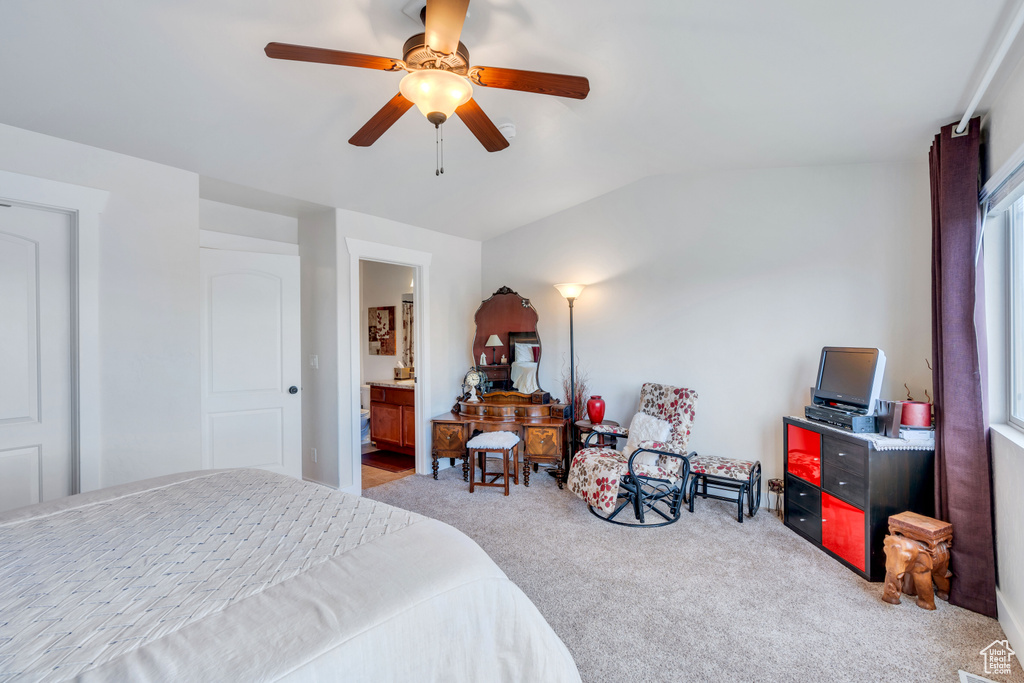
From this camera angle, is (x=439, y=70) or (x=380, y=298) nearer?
(x=439, y=70)

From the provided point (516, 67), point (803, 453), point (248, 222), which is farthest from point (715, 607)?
point (248, 222)

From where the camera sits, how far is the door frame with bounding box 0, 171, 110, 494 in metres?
2.39

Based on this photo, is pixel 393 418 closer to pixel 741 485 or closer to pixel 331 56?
pixel 741 485

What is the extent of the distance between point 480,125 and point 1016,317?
262 centimetres

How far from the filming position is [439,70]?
5.14ft

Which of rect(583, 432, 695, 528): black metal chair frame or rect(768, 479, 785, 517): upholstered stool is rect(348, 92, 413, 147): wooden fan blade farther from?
rect(768, 479, 785, 517): upholstered stool

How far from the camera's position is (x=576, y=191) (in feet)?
13.4

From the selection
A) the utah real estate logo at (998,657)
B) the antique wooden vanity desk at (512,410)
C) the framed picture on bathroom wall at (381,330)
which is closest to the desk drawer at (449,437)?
the antique wooden vanity desk at (512,410)

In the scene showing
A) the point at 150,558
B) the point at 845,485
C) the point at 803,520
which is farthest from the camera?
the point at 803,520

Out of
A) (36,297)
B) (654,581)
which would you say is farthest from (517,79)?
(36,297)

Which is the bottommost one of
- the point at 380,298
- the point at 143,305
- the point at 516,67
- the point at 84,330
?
the point at 84,330

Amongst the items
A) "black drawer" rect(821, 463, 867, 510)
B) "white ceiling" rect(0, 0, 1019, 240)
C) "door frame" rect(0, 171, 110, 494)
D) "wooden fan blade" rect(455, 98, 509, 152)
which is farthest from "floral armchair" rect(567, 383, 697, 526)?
"door frame" rect(0, 171, 110, 494)

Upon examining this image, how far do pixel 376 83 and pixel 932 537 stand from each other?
346 cm

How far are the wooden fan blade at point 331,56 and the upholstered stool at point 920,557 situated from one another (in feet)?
9.96
